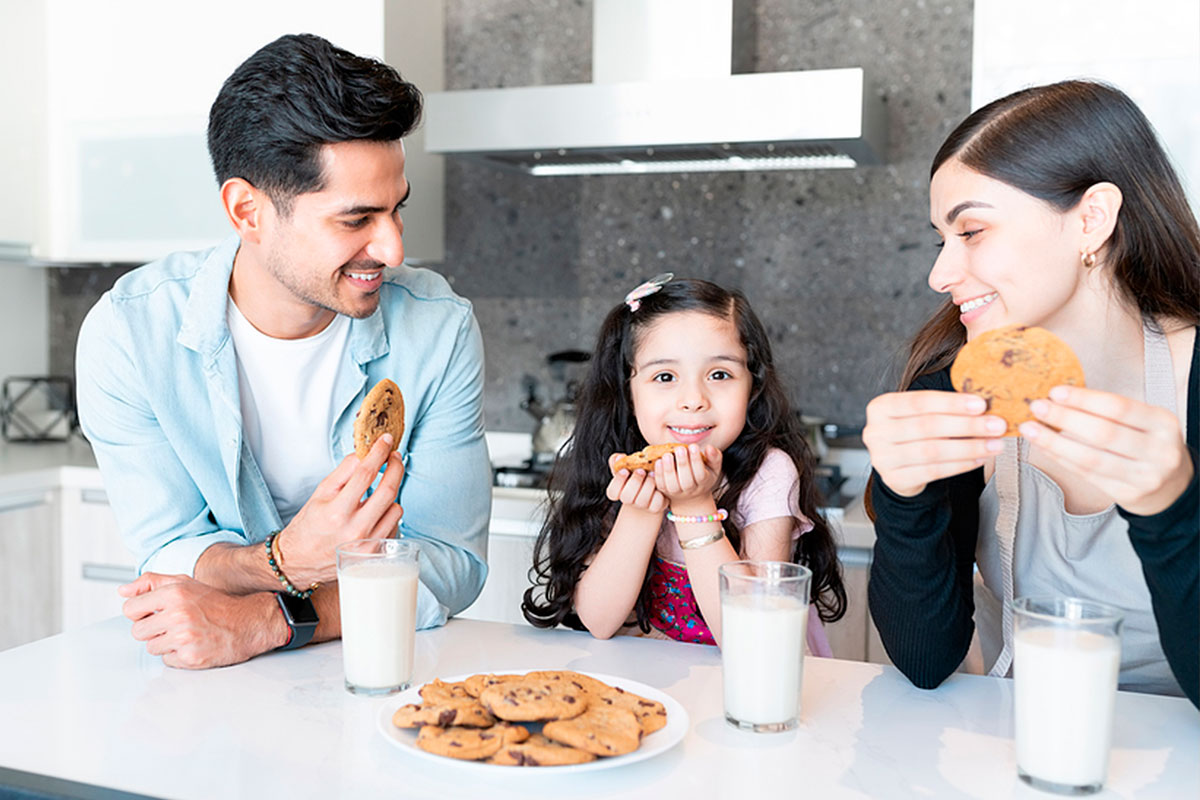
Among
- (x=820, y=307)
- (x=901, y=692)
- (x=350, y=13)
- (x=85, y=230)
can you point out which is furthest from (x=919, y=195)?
(x=85, y=230)

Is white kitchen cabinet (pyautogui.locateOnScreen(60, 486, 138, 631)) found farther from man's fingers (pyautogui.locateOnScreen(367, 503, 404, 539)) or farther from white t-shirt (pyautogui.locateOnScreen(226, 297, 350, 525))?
man's fingers (pyautogui.locateOnScreen(367, 503, 404, 539))

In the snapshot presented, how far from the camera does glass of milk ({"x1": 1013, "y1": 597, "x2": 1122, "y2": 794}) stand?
0.85 m

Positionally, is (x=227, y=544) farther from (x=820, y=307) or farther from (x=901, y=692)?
(x=820, y=307)

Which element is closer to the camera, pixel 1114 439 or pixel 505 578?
pixel 1114 439

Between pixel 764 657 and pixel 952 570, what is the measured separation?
1.13 feet

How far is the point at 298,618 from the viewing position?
1233 mm

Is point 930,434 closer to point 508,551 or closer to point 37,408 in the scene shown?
point 508,551

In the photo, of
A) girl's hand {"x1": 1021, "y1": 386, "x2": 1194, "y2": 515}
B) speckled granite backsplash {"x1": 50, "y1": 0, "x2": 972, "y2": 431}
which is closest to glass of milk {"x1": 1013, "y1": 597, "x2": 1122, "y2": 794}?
girl's hand {"x1": 1021, "y1": 386, "x2": 1194, "y2": 515}

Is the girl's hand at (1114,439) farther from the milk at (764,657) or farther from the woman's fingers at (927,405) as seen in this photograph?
the milk at (764,657)

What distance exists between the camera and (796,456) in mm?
1652

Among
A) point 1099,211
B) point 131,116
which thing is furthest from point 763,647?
point 131,116

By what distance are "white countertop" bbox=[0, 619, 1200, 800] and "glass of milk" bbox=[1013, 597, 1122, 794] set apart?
3 centimetres

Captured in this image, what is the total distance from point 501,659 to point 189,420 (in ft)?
2.10

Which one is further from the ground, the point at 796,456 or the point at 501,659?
the point at 796,456
